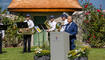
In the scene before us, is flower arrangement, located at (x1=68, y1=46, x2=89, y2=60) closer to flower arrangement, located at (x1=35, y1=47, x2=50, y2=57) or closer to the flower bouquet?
the flower bouquet

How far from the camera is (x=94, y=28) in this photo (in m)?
16.0

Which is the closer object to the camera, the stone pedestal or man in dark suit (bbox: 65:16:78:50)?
the stone pedestal

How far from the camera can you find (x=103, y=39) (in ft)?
52.3

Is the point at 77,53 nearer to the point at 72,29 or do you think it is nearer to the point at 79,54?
the point at 79,54

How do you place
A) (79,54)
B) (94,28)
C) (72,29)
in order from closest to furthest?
(79,54), (72,29), (94,28)

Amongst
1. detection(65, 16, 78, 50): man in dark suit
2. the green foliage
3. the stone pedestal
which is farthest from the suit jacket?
the green foliage

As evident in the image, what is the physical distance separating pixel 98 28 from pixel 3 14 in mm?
5777

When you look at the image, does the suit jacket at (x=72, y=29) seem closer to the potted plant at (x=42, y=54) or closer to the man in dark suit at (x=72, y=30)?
the man in dark suit at (x=72, y=30)

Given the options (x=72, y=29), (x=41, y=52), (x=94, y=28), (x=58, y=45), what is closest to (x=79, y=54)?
(x=58, y=45)

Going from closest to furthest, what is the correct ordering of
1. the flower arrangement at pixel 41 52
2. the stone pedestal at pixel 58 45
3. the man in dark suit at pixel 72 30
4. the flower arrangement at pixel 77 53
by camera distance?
the stone pedestal at pixel 58 45
the flower arrangement at pixel 77 53
the flower arrangement at pixel 41 52
the man in dark suit at pixel 72 30

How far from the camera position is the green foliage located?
624 inches

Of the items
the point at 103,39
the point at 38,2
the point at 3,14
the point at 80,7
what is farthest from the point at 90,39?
the point at 3,14

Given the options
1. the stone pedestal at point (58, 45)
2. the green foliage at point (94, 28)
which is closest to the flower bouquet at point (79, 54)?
the stone pedestal at point (58, 45)

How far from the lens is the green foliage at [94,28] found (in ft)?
52.0
